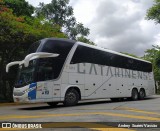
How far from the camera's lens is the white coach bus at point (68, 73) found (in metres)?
15.4

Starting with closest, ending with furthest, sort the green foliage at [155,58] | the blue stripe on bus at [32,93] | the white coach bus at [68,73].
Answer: the blue stripe on bus at [32,93] < the white coach bus at [68,73] < the green foliage at [155,58]

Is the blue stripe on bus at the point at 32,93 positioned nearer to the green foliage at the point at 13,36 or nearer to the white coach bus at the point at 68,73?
the white coach bus at the point at 68,73

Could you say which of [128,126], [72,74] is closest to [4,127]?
[128,126]

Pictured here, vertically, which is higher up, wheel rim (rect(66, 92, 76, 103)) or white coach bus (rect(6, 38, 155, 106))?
white coach bus (rect(6, 38, 155, 106))

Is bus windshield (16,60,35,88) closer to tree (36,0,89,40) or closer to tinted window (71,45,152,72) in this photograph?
tinted window (71,45,152,72)

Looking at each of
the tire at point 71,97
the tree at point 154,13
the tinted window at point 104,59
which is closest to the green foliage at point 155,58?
the tree at point 154,13

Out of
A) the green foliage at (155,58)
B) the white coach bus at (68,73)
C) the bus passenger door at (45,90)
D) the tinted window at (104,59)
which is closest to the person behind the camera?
the bus passenger door at (45,90)

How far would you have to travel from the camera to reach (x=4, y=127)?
27.2 ft

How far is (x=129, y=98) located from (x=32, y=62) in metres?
11.3

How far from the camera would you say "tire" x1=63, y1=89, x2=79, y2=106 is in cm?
1675

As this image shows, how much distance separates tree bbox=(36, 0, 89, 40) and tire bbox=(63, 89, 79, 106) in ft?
96.6

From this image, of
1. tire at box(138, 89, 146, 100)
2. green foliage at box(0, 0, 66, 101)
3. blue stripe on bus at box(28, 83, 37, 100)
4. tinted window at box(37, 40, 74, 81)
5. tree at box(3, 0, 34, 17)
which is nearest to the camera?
blue stripe on bus at box(28, 83, 37, 100)

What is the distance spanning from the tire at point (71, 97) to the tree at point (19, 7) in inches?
653

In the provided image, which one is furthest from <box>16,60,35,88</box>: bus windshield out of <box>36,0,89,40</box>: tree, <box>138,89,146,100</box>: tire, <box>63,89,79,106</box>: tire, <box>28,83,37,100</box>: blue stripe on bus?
<box>36,0,89,40</box>: tree
